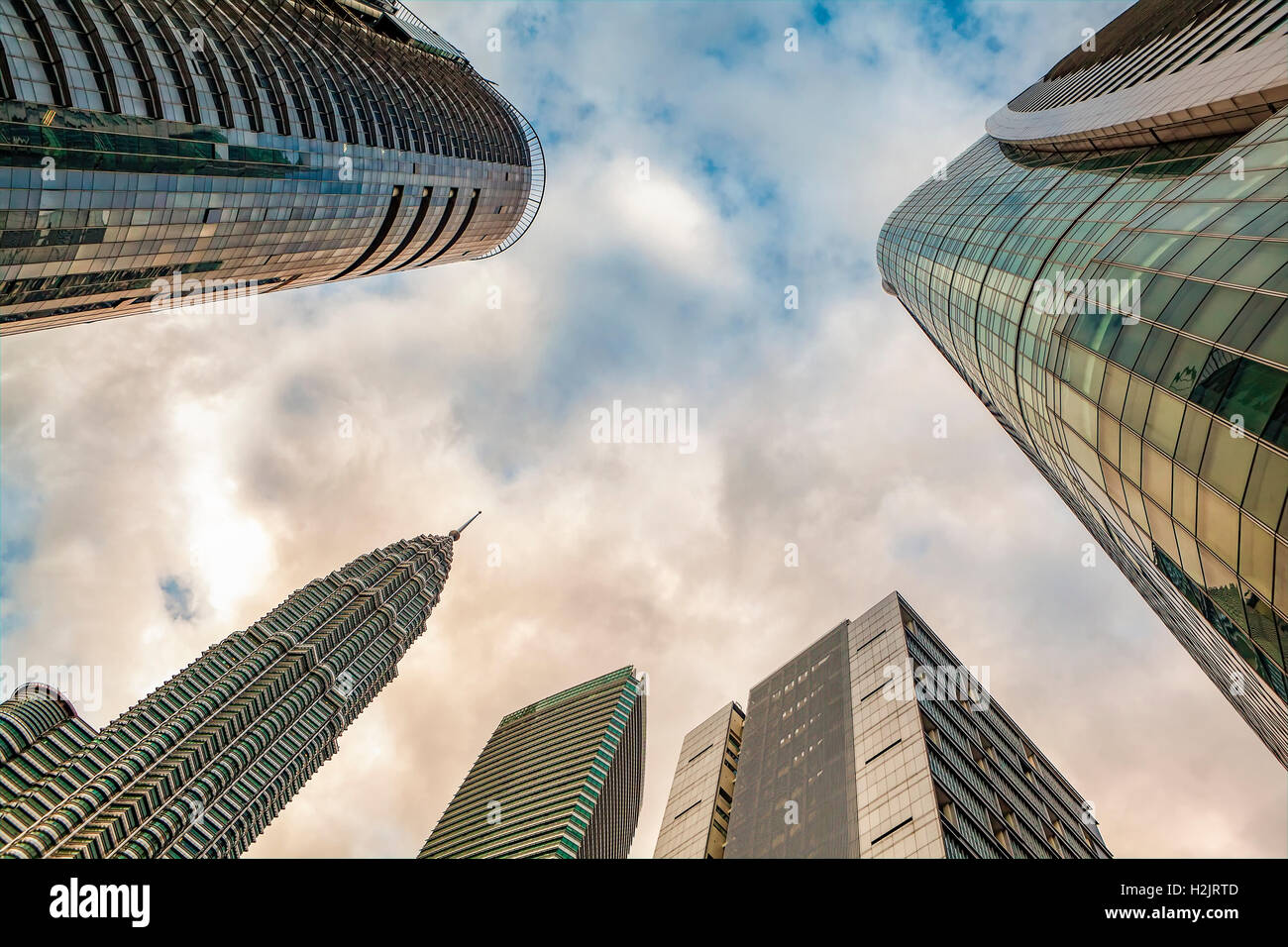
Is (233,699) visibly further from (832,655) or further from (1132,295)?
(1132,295)

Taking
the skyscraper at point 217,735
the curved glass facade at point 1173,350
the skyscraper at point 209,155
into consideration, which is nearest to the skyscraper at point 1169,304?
the curved glass facade at point 1173,350

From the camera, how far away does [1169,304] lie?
20406 millimetres

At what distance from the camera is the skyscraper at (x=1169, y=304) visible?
1691 centimetres

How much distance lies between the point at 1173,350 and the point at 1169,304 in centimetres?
179

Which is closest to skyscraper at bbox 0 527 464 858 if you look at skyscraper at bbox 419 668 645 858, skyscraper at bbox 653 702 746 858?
skyscraper at bbox 419 668 645 858

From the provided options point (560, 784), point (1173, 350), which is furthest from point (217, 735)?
point (1173, 350)

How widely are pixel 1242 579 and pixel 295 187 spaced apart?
234 feet

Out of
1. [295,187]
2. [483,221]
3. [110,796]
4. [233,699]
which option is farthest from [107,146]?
[233,699]

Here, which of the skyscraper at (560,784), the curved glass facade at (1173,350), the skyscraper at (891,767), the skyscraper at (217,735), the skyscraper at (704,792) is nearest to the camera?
the curved glass facade at (1173,350)

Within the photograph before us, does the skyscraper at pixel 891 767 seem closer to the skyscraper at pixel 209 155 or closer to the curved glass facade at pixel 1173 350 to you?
the curved glass facade at pixel 1173 350

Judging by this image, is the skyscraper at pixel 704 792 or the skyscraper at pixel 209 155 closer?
the skyscraper at pixel 209 155

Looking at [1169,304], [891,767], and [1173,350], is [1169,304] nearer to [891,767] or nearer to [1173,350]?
[1173,350]

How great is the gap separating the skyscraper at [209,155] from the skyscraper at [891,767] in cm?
7062

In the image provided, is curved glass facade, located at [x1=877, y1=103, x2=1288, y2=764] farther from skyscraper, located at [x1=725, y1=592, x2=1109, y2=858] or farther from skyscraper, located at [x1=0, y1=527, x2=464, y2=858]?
skyscraper, located at [x1=0, y1=527, x2=464, y2=858]
